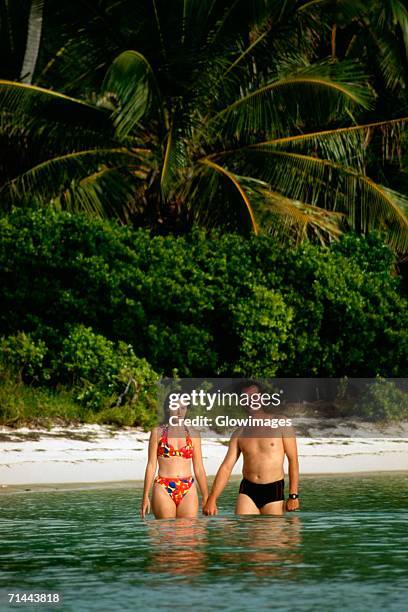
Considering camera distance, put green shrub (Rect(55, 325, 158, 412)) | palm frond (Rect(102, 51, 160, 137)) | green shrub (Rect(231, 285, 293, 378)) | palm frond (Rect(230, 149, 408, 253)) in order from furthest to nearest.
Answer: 1. palm frond (Rect(230, 149, 408, 253))
2. palm frond (Rect(102, 51, 160, 137))
3. green shrub (Rect(231, 285, 293, 378))
4. green shrub (Rect(55, 325, 158, 412))

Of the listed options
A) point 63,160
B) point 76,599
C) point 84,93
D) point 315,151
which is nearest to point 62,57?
point 84,93

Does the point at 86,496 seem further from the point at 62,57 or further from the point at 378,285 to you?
the point at 62,57

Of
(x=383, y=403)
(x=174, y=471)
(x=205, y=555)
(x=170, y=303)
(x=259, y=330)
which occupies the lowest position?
(x=205, y=555)

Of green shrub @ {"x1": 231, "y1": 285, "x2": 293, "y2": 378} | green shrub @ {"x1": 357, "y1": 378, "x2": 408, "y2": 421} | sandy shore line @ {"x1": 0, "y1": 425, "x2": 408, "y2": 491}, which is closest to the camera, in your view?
sandy shore line @ {"x1": 0, "y1": 425, "x2": 408, "y2": 491}

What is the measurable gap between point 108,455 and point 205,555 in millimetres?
5803

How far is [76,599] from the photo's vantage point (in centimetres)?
845

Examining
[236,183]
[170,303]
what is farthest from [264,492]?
[236,183]

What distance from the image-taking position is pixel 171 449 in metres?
10.5

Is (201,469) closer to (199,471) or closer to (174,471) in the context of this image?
(199,471)

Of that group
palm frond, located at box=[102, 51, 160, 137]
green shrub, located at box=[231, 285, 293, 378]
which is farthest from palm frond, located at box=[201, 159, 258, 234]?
green shrub, located at box=[231, 285, 293, 378]

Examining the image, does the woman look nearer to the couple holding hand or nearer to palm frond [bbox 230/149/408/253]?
the couple holding hand

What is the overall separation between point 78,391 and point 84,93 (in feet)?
21.7

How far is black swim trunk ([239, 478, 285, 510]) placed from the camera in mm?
10844

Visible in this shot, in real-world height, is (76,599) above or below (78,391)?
below
